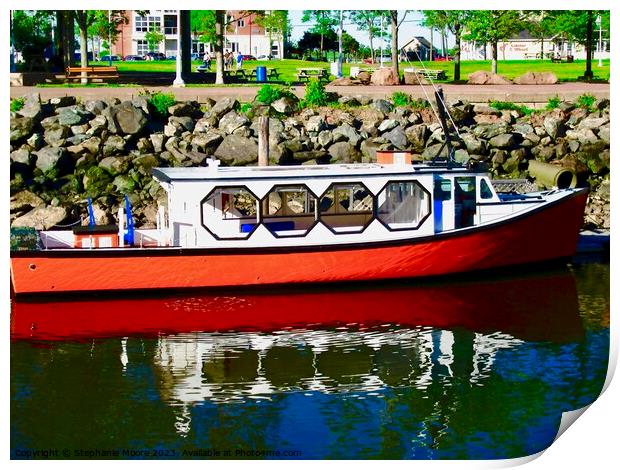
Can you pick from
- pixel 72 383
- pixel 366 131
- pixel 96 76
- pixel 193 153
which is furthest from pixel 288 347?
pixel 96 76

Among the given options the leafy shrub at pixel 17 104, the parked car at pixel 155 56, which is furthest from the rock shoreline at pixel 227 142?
the parked car at pixel 155 56

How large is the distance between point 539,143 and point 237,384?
1781 centimetres

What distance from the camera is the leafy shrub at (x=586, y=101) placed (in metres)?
34.8

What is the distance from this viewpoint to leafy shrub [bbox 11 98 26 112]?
107 ft

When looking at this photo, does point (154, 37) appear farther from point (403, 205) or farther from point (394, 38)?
point (403, 205)

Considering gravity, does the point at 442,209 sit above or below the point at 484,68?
A: below

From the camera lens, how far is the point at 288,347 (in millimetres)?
Result: 18578

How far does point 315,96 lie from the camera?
114ft

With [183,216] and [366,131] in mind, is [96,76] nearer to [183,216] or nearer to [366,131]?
[366,131]

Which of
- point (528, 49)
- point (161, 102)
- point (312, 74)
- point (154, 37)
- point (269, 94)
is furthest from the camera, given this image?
point (154, 37)

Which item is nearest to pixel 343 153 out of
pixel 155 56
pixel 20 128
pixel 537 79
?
pixel 20 128

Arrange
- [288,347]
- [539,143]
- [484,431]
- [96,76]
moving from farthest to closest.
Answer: [96,76] → [539,143] → [288,347] → [484,431]

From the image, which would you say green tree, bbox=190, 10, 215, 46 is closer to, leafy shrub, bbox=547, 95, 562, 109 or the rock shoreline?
the rock shoreline

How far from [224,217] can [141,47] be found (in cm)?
6211
